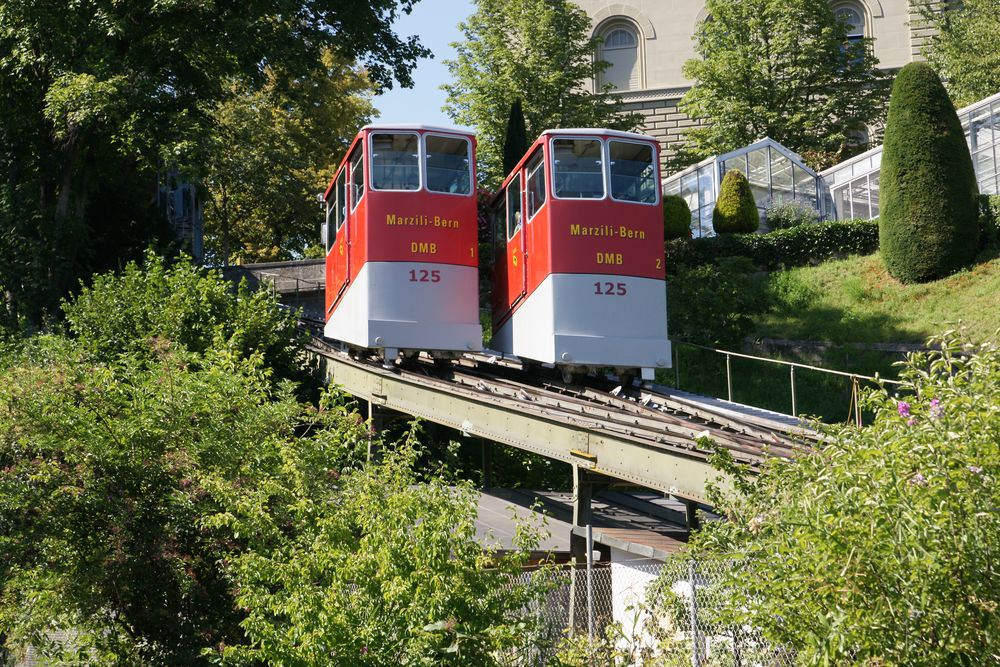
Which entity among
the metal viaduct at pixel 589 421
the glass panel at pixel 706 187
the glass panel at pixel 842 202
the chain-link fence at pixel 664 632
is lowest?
the chain-link fence at pixel 664 632

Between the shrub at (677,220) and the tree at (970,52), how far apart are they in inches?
579

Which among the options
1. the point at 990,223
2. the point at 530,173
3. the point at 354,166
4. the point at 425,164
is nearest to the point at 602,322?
the point at 530,173

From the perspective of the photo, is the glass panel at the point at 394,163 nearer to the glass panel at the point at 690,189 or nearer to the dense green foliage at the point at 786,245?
the dense green foliage at the point at 786,245

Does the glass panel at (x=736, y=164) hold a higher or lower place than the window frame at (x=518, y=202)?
higher

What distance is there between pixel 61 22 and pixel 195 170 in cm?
403

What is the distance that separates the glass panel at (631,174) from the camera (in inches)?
749

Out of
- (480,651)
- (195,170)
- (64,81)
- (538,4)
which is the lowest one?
(480,651)

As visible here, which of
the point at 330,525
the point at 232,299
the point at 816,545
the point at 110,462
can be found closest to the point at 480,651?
the point at 330,525

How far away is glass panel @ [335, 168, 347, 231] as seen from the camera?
69.8 feet

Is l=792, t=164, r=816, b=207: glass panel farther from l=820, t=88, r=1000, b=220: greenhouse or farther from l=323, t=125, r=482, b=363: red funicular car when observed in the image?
l=323, t=125, r=482, b=363: red funicular car

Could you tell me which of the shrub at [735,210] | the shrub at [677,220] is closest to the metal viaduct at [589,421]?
the shrub at [677,220]

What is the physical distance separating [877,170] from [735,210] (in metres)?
5.10

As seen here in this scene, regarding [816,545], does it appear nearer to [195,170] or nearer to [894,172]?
[195,170]

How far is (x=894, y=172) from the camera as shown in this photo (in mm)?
30219
